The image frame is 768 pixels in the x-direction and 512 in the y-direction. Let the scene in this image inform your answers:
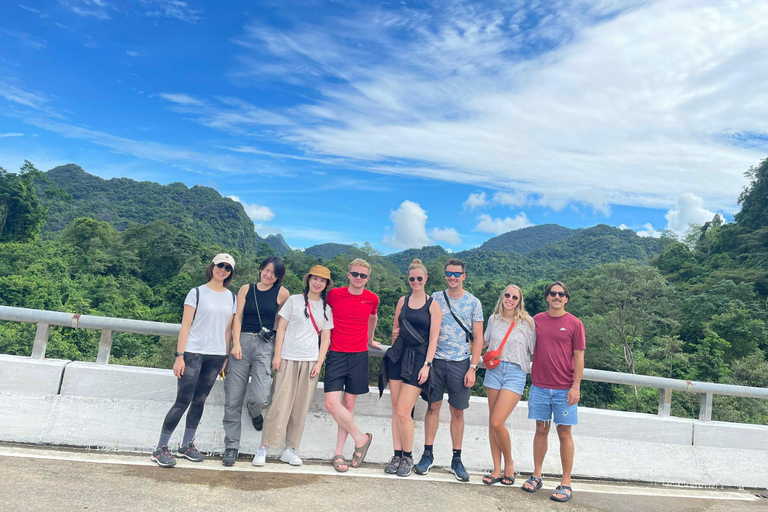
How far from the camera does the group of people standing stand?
3.99 metres

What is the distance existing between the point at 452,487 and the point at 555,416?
102 cm

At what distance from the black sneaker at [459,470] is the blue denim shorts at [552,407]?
714 mm

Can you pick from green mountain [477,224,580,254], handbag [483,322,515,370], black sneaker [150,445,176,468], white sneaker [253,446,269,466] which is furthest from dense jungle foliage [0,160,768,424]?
green mountain [477,224,580,254]

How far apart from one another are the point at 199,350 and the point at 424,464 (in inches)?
81.7

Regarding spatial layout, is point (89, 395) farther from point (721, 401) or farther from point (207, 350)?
point (721, 401)

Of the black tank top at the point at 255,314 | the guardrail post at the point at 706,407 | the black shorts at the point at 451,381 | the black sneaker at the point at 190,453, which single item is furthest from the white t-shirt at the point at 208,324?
the guardrail post at the point at 706,407

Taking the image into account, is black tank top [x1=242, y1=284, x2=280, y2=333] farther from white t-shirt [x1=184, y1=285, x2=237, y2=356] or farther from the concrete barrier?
the concrete barrier

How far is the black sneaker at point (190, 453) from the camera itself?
3.90 m

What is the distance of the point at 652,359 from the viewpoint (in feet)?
121

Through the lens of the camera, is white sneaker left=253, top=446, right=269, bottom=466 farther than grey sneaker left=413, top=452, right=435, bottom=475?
No

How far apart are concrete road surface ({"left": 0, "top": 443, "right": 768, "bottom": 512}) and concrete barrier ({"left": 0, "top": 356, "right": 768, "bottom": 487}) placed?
163 millimetres

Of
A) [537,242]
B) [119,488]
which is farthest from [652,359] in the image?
[537,242]

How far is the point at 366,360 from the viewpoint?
4219 millimetres

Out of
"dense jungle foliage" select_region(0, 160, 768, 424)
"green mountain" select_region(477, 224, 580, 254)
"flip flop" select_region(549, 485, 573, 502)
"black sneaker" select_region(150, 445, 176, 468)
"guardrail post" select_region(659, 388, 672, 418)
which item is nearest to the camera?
"black sneaker" select_region(150, 445, 176, 468)
